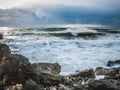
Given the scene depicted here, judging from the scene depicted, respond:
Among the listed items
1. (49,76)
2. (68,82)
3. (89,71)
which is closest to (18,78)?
(49,76)

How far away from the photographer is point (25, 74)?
25.5 ft

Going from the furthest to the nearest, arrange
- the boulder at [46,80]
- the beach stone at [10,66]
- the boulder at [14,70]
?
the boulder at [46,80] → the beach stone at [10,66] → the boulder at [14,70]

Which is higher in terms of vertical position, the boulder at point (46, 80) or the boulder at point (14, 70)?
the boulder at point (14, 70)

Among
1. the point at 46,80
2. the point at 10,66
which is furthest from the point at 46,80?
the point at 10,66

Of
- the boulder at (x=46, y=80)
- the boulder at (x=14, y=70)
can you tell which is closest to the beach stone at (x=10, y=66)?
the boulder at (x=14, y=70)

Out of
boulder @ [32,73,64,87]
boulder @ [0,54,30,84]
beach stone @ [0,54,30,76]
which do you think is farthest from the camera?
Answer: boulder @ [32,73,64,87]

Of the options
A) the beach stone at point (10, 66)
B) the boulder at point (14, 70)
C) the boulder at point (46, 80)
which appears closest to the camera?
the boulder at point (14, 70)

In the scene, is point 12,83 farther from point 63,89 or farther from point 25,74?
point 63,89

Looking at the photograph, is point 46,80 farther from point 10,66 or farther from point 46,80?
point 10,66

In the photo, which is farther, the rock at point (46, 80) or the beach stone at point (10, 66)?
the rock at point (46, 80)

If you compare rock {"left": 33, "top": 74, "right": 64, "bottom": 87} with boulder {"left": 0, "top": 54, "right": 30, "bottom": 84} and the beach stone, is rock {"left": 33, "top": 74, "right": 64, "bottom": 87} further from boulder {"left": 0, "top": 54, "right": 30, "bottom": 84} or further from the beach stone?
the beach stone

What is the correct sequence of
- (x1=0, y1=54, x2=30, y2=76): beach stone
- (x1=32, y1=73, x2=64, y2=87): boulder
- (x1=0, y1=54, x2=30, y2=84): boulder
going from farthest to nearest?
(x1=32, y1=73, x2=64, y2=87): boulder
(x1=0, y1=54, x2=30, y2=76): beach stone
(x1=0, y1=54, x2=30, y2=84): boulder

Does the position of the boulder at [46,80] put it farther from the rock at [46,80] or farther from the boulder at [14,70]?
the boulder at [14,70]

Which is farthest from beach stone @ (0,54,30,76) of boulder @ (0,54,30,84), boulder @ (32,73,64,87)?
boulder @ (32,73,64,87)
